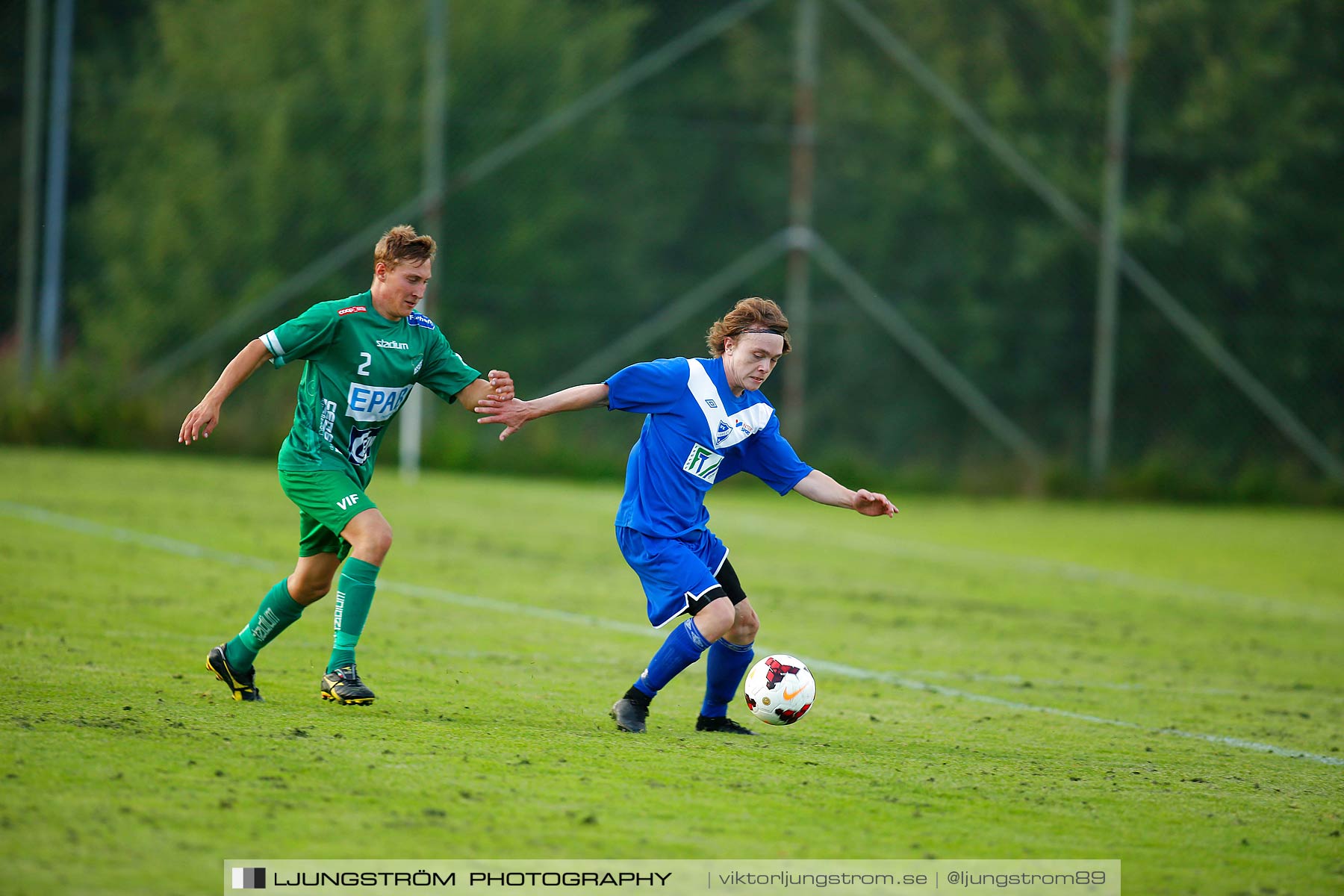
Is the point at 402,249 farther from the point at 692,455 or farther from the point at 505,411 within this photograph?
the point at 692,455

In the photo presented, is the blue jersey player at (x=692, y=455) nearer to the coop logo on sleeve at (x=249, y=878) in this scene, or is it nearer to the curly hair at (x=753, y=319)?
the curly hair at (x=753, y=319)

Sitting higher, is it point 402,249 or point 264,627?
point 402,249

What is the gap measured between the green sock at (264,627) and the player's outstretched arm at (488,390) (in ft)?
3.29

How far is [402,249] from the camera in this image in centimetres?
545

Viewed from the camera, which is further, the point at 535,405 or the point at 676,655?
the point at 535,405

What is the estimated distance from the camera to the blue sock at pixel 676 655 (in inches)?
203

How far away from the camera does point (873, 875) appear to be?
12.1 feet

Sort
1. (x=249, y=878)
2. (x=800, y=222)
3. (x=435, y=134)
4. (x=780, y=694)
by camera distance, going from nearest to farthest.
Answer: (x=249, y=878) → (x=780, y=694) → (x=435, y=134) → (x=800, y=222)

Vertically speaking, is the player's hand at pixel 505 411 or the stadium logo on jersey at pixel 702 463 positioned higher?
the player's hand at pixel 505 411

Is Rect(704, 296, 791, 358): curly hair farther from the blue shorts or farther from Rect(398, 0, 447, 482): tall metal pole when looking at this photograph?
Rect(398, 0, 447, 482): tall metal pole

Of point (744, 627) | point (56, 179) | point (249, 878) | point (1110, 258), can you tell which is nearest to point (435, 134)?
point (56, 179)

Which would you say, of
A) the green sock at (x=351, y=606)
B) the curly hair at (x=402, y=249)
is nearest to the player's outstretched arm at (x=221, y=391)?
the curly hair at (x=402, y=249)

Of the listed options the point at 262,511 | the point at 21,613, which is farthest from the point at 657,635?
the point at 262,511

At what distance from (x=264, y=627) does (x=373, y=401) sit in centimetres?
94
